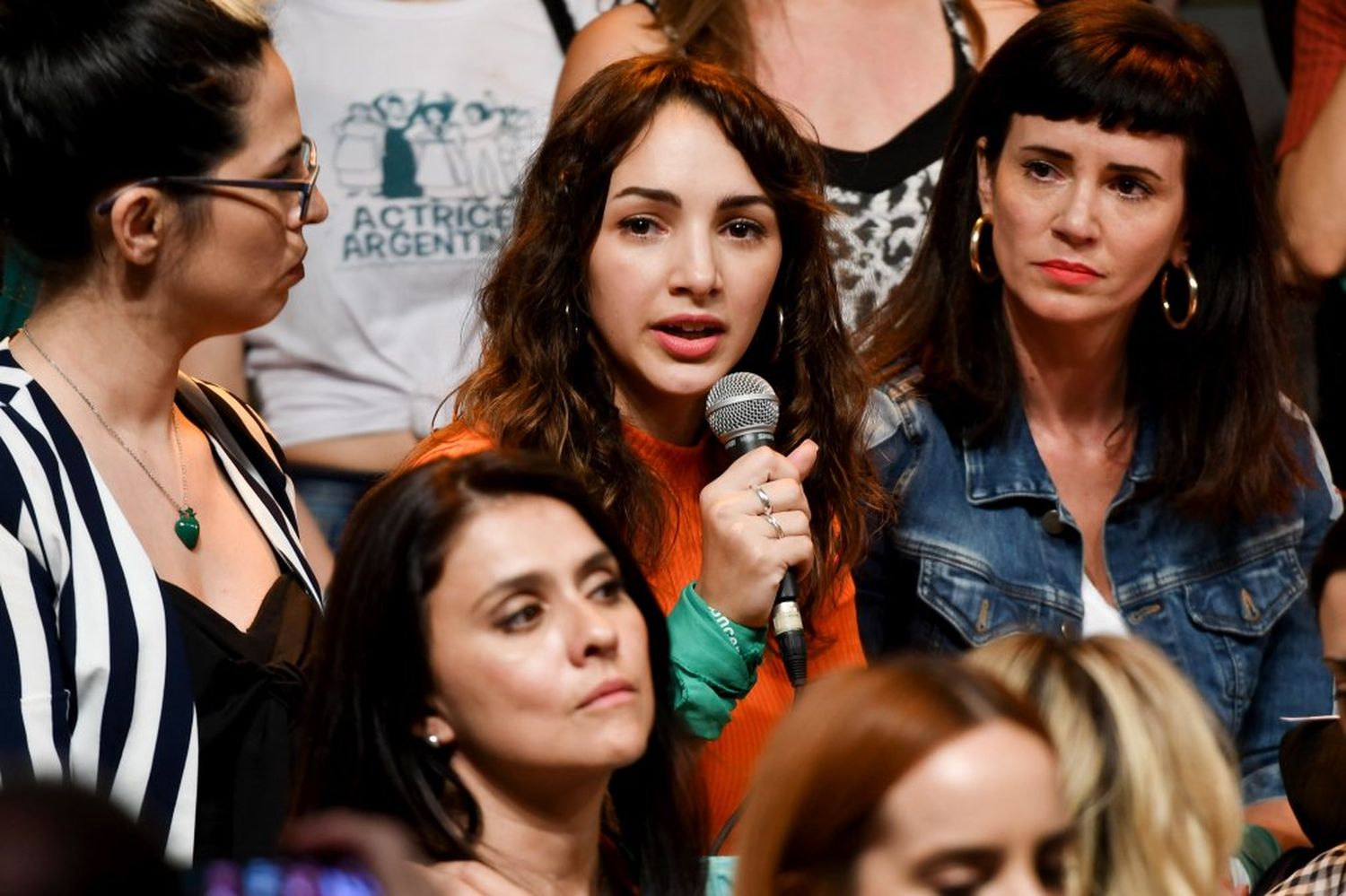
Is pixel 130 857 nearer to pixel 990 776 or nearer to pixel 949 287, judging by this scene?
pixel 990 776

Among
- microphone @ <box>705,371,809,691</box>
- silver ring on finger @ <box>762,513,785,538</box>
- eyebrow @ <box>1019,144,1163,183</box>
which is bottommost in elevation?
silver ring on finger @ <box>762,513,785,538</box>

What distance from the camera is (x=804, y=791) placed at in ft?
5.26

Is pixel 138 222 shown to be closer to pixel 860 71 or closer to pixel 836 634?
pixel 836 634

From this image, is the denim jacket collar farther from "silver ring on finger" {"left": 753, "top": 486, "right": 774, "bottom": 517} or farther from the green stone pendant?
the green stone pendant

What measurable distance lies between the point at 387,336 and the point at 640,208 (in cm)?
92

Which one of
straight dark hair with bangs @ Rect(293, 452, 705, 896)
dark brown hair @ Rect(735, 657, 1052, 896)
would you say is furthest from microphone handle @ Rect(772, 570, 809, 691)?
dark brown hair @ Rect(735, 657, 1052, 896)

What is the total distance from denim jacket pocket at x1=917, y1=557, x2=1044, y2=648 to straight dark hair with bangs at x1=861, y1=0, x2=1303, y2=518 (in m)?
0.20

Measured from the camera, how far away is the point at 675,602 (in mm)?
2406

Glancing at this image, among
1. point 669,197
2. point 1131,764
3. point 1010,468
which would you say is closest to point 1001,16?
point 1010,468

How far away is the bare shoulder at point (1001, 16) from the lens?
324cm

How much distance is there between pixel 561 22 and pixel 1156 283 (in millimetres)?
1058

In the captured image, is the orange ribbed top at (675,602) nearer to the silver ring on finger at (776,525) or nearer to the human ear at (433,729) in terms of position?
the silver ring on finger at (776,525)

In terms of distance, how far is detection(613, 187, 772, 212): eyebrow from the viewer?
2426 millimetres

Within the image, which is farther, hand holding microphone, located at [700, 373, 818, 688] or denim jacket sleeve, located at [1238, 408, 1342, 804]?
denim jacket sleeve, located at [1238, 408, 1342, 804]
